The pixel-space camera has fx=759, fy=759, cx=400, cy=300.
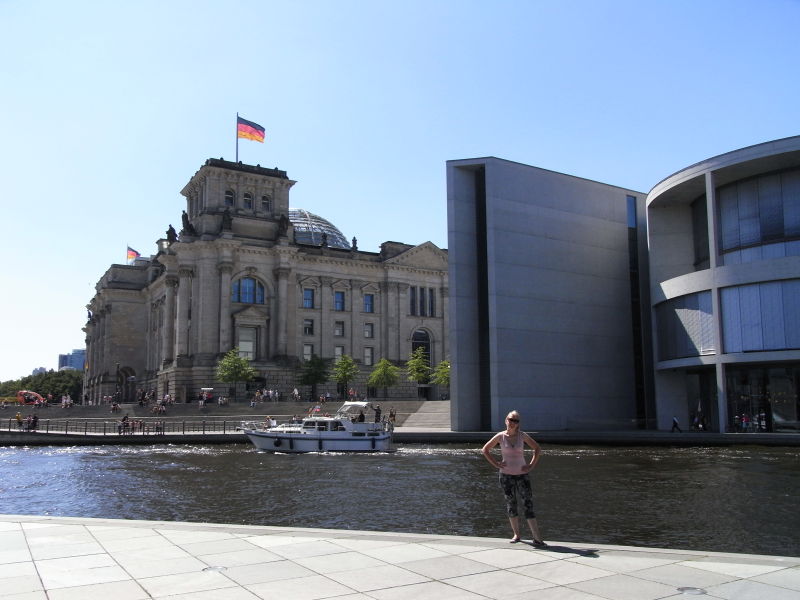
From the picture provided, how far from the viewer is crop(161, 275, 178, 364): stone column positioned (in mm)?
89844

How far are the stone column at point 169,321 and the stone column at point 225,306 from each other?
8.94 meters

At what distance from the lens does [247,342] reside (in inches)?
3425

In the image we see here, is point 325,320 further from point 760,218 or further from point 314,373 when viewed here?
point 760,218

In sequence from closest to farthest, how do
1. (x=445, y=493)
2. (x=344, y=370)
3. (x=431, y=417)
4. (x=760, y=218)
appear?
1. (x=445, y=493)
2. (x=760, y=218)
3. (x=431, y=417)
4. (x=344, y=370)

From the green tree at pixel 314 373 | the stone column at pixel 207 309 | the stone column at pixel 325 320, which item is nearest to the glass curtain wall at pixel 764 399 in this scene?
the green tree at pixel 314 373

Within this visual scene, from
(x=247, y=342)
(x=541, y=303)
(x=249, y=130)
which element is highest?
(x=249, y=130)

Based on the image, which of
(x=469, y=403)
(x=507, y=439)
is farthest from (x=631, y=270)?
(x=507, y=439)

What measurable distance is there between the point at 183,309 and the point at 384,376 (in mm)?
24086

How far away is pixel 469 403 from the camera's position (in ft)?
183

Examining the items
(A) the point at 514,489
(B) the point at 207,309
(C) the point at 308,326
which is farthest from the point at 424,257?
(A) the point at 514,489

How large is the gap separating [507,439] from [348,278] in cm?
8276

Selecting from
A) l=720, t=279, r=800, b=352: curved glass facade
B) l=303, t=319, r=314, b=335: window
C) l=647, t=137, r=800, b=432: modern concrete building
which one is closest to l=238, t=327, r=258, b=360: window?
l=303, t=319, r=314, b=335: window

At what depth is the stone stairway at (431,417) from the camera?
62312 millimetres

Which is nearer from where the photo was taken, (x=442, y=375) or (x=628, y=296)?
(x=628, y=296)
